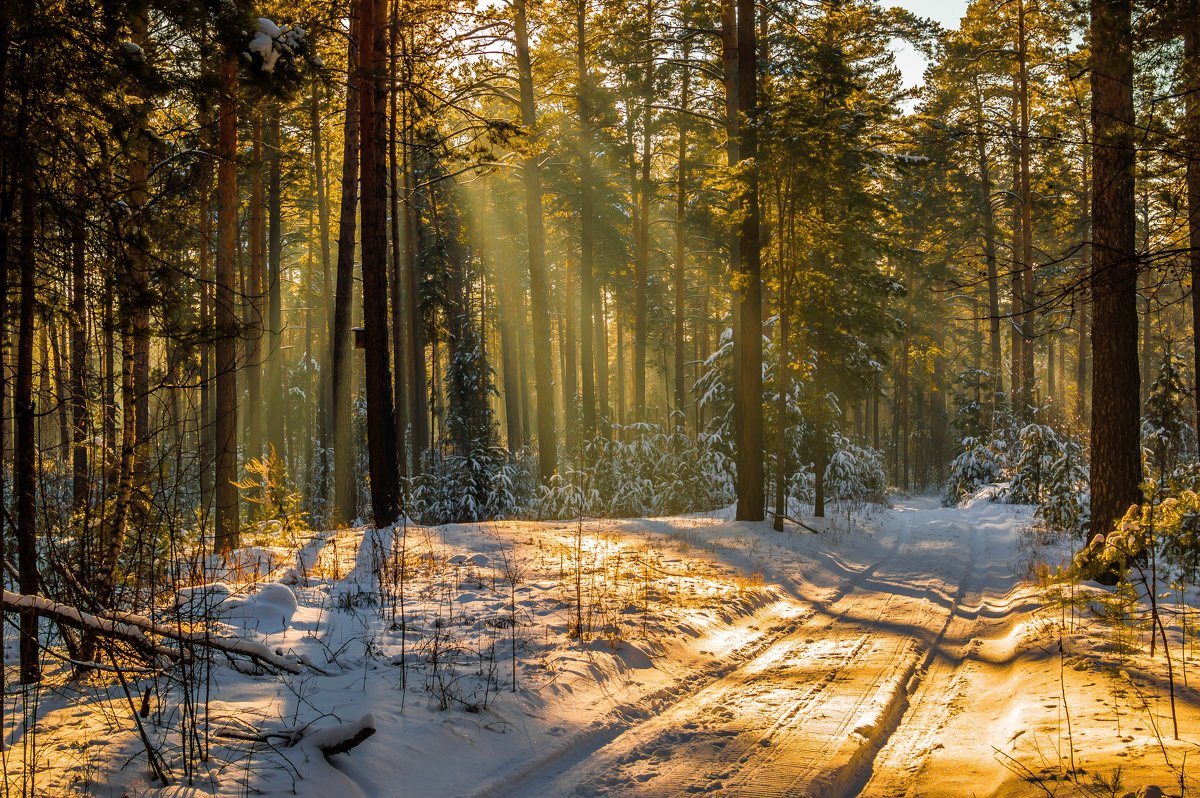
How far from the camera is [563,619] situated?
820 cm

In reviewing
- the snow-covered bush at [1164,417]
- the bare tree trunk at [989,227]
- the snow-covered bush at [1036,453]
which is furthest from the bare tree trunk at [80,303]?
the bare tree trunk at [989,227]

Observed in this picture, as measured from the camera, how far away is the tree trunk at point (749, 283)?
16.2 m

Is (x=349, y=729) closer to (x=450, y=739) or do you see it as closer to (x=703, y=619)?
(x=450, y=739)

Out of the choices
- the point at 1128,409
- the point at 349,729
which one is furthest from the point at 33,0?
the point at 1128,409

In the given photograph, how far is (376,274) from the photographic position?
13.2m

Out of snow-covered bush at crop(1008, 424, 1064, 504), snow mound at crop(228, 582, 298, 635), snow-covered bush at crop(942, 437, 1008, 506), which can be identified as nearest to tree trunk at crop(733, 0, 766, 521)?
snow-covered bush at crop(1008, 424, 1064, 504)

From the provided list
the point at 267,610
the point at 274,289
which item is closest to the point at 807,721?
the point at 267,610

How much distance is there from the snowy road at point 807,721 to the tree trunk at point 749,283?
255 inches

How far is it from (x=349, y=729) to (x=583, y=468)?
60.0 ft

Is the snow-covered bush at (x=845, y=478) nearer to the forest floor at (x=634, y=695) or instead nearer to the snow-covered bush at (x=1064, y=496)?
the snow-covered bush at (x=1064, y=496)

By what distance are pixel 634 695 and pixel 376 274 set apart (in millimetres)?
9045

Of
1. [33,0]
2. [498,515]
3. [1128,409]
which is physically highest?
[33,0]

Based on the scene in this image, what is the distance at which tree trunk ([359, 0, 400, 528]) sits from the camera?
12.9m

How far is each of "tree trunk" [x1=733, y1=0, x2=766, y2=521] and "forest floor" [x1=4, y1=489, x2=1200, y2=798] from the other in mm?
5811
